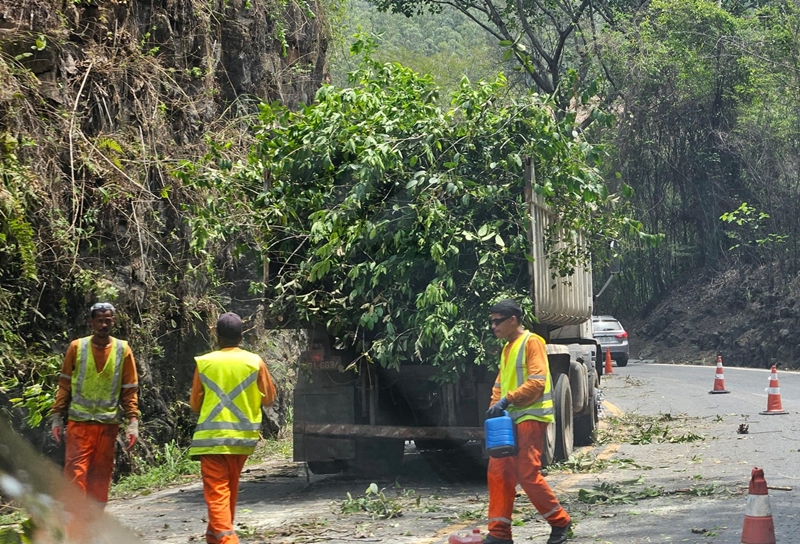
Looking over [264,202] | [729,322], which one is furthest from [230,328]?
[729,322]

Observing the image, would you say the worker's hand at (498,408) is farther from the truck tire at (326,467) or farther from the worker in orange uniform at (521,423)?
the truck tire at (326,467)

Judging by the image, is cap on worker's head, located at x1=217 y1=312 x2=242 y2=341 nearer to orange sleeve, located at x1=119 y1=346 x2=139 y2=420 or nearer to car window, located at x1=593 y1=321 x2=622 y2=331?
orange sleeve, located at x1=119 y1=346 x2=139 y2=420

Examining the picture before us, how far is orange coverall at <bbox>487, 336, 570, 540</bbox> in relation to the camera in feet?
23.4

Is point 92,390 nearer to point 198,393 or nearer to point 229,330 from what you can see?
point 198,393

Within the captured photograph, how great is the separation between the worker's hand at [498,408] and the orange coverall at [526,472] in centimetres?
4

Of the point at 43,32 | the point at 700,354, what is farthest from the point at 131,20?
the point at 700,354

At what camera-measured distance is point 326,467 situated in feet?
37.8

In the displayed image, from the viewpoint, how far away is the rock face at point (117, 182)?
33.5 ft

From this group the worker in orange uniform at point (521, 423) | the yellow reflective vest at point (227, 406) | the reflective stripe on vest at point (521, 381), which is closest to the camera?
the yellow reflective vest at point (227, 406)

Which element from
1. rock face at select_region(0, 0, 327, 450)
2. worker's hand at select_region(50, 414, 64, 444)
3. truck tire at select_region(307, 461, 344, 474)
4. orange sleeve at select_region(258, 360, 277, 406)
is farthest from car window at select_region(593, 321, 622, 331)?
orange sleeve at select_region(258, 360, 277, 406)

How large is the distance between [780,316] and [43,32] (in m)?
27.2

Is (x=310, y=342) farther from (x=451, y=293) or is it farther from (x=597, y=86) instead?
(x=597, y=86)

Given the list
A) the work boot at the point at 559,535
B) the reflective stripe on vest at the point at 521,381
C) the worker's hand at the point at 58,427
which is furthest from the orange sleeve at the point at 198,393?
the work boot at the point at 559,535

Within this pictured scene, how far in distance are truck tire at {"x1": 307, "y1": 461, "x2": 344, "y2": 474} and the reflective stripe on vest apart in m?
4.13
